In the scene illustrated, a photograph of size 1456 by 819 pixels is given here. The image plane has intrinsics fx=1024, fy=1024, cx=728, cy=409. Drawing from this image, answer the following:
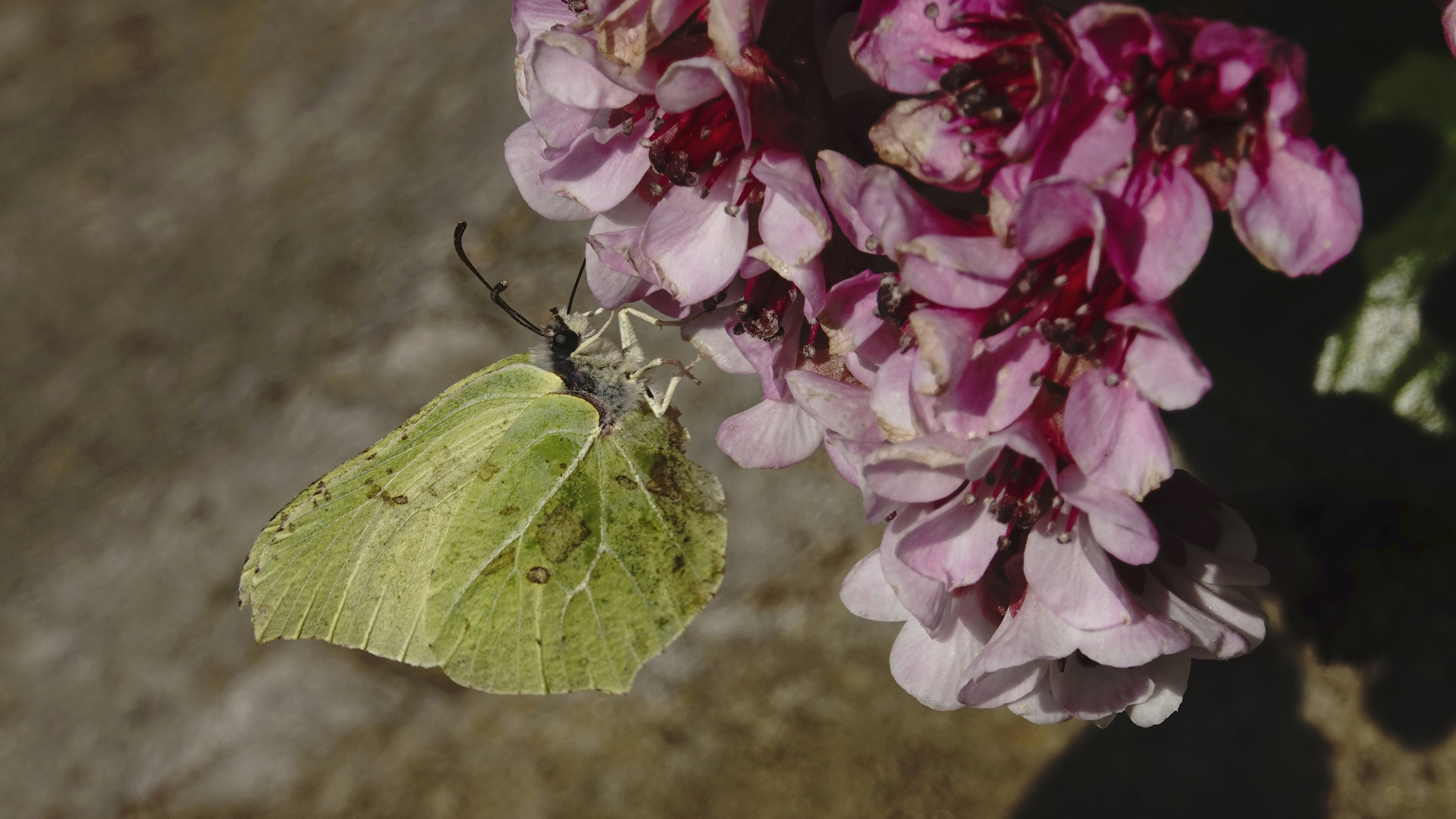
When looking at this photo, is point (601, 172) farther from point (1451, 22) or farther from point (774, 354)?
point (1451, 22)

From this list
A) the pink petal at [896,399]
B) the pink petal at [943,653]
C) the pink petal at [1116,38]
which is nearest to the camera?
the pink petal at [1116,38]

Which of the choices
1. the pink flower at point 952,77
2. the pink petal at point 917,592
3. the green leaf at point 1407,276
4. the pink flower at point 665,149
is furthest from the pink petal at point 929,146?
the green leaf at point 1407,276

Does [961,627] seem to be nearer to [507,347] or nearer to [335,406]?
[507,347]

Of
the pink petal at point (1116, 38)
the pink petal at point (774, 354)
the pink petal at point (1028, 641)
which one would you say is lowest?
the pink petal at point (1028, 641)

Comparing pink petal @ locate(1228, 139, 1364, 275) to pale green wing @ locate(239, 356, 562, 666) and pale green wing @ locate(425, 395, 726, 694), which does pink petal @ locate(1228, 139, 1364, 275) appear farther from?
pale green wing @ locate(239, 356, 562, 666)

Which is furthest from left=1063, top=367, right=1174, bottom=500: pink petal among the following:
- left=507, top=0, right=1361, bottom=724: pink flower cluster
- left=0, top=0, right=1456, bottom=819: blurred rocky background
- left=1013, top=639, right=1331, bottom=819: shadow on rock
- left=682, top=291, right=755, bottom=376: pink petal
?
left=1013, top=639, right=1331, bottom=819: shadow on rock

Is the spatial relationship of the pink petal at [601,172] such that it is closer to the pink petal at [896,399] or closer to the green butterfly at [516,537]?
the pink petal at [896,399]

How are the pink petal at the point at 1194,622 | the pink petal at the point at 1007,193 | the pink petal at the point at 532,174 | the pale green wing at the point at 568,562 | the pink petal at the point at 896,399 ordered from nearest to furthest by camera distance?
the pink petal at the point at 1007,193
the pink petal at the point at 896,399
the pink petal at the point at 1194,622
the pink petal at the point at 532,174
the pale green wing at the point at 568,562

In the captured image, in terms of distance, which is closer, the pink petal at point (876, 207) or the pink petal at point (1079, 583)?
the pink petal at point (876, 207)
